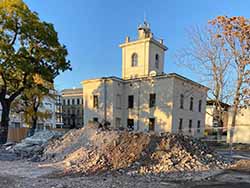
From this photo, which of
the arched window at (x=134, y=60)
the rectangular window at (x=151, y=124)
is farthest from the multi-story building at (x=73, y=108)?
the rectangular window at (x=151, y=124)

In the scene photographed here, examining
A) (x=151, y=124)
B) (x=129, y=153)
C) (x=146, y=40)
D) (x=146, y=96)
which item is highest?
(x=146, y=40)

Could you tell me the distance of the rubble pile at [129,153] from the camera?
27.6ft

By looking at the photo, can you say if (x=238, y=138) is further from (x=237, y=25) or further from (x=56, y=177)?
(x=56, y=177)

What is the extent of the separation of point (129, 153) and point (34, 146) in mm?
5857

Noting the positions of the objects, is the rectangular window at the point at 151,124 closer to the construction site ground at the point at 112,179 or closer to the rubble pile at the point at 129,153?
the rubble pile at the point at 129,153

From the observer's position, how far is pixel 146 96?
2495 centimetres

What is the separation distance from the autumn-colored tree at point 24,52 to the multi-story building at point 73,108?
3574cm

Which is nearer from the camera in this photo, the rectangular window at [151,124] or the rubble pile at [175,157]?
the rubble pile at [175,157]

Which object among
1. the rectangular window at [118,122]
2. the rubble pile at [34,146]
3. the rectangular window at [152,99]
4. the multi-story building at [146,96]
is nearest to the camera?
the rubble pile at [34,146]

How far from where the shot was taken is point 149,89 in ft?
81.3

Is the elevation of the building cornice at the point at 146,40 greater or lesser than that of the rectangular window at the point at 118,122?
greater

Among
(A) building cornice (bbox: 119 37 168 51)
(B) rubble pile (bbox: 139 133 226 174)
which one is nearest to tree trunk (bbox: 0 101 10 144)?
(B) rubble pile (bbox: 139 133 226 174)

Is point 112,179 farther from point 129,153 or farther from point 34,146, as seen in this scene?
point 34,146

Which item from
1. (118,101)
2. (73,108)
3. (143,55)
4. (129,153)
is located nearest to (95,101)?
(118,101)
